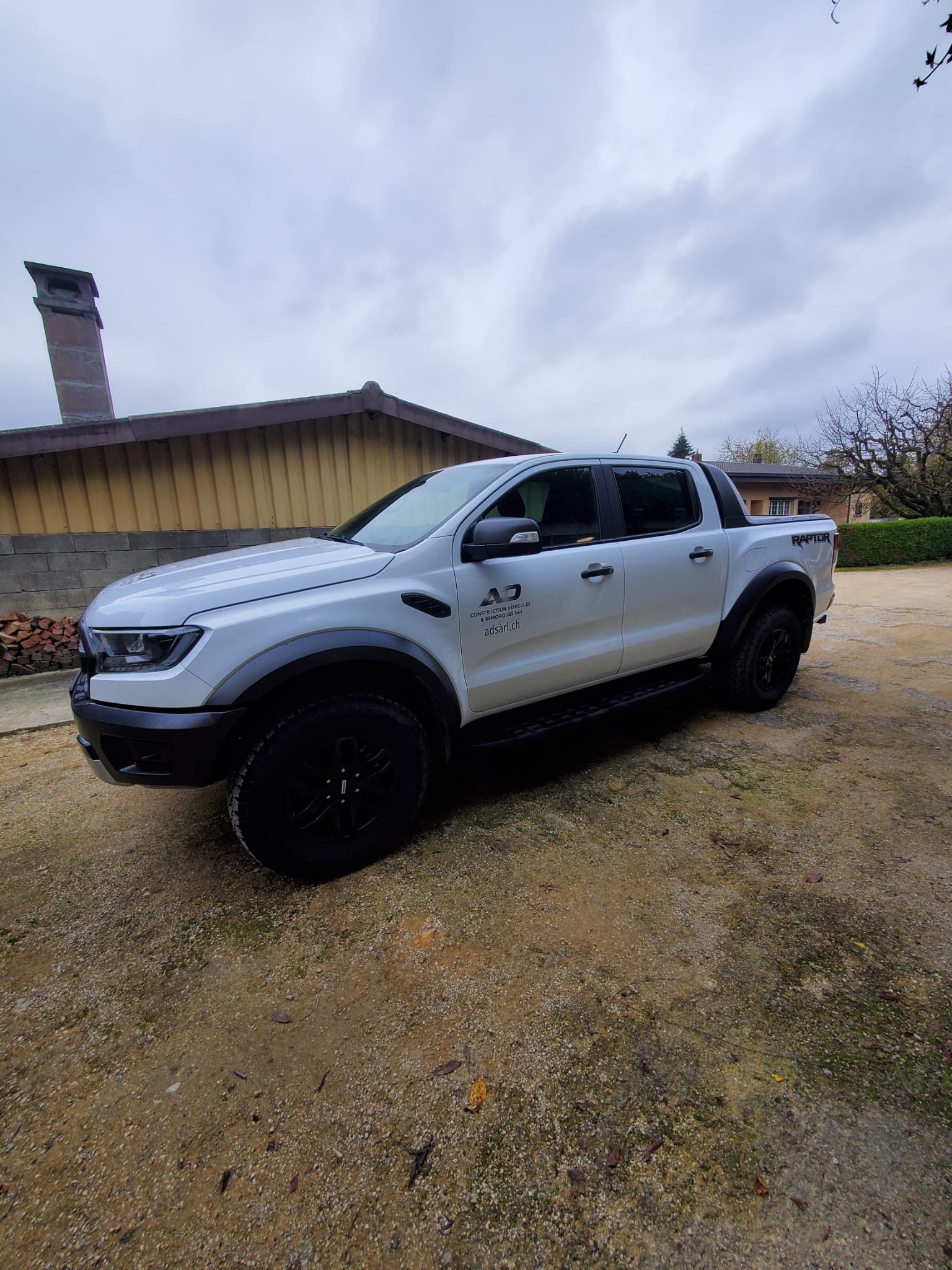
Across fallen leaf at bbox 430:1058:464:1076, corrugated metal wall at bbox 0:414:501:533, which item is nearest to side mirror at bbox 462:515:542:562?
fallen leaf at bbox 430:1058:464:1076

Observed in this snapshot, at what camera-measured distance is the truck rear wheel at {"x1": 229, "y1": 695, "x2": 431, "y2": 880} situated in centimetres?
198

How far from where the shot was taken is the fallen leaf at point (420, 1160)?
121 centimetres

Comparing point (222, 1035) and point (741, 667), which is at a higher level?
point (741, 667)

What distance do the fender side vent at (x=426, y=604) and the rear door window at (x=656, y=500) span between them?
1306 mm

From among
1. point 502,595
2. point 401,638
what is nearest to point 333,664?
point 401,638

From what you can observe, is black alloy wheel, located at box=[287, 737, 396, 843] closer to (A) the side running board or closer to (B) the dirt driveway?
(B) the dirt driveway

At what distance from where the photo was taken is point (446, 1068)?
1.45m

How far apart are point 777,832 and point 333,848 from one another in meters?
2.03

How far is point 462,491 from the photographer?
2.71 metres

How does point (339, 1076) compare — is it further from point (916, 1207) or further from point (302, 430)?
point (302, 430)

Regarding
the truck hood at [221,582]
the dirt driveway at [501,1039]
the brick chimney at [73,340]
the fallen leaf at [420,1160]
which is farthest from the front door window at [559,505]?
the brick chimney at [73,340]

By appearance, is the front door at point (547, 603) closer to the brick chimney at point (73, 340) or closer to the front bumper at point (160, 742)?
the front bumper at point (160, 742)

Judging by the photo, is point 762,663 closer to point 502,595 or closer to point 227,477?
point 502,595

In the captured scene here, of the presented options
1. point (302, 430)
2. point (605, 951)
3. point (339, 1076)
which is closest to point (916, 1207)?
point (605, 951)
